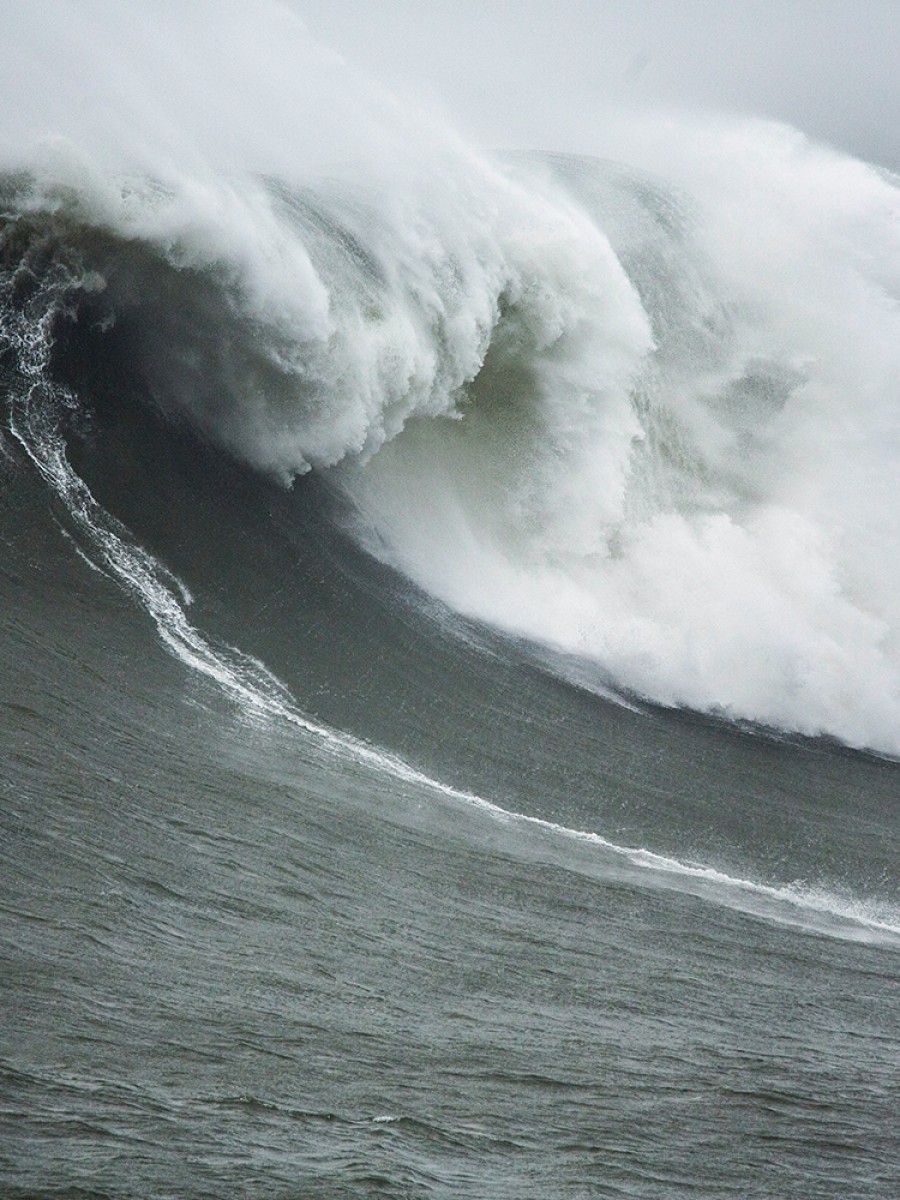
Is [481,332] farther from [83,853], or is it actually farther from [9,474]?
[83,853]

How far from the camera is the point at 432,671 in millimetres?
10578

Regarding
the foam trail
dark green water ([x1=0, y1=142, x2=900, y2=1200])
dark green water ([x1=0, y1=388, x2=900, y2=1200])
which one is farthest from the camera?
the foam trail

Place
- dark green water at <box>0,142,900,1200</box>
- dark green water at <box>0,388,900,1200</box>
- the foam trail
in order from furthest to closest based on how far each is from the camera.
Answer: the foam trail < dark green water at <box>0,142,900,1200</box> < dark green water at <box>0,388,900,1200</box>

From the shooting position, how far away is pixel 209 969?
5.07 m

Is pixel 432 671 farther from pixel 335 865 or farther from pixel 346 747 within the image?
pixel 335 865

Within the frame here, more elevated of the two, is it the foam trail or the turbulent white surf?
the turbulent white surf

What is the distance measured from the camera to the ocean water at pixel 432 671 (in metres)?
4.62

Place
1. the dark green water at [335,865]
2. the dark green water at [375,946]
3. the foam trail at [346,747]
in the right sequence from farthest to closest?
the foam trail at [346,747], the dark green water at [335,865], the dark green water at [375,946]

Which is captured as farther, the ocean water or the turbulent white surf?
the turbulent white surf

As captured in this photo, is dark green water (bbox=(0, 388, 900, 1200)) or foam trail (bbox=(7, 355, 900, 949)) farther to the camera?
foam trail (bbox=(7, 355, 900, 949))

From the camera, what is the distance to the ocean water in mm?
4617

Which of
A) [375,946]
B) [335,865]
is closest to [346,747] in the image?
[335,865]

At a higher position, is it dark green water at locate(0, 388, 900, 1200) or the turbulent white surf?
the turbulent white surf

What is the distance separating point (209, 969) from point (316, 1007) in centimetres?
47
